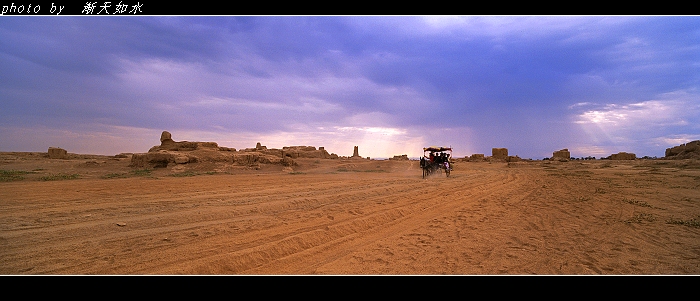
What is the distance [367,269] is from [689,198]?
42.9ft

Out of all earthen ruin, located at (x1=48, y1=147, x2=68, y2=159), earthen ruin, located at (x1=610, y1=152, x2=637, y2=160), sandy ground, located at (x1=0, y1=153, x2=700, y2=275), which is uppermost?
earthen ruin, located at (x1=610, y1=152, x2=637, y2=160)

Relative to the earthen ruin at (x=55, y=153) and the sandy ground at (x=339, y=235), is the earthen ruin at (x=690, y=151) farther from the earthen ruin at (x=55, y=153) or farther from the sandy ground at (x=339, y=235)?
the earthen ruin at (x=55, y=153)

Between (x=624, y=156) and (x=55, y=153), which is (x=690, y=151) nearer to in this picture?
(x=624, y=156)

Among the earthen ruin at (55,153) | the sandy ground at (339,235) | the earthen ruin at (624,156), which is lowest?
the sandy ground at (339,235)

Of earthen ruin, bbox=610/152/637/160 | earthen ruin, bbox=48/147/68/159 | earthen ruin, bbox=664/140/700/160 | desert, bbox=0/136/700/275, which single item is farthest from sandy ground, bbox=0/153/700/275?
earthen ruin, bbox=610/152/637/160

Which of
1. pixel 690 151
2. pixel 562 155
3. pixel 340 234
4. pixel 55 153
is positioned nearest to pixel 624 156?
pixel 562 155

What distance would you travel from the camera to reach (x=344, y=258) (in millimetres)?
5102

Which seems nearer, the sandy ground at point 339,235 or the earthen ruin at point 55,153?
the sandy ground at point 339,235

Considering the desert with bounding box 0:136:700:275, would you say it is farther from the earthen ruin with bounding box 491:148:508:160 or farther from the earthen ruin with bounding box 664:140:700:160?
the earthen ruin with bounding box 491:148:508:160

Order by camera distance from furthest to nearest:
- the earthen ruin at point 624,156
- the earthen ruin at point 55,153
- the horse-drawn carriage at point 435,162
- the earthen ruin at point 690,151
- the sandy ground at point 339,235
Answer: the earthen ruin at point 624,156 < the earthen ruin at point 55,153 < the earthen ruin at point 690,151 < the horse-drawn carriage at point 435,162 < the sandy ground at point 339,235

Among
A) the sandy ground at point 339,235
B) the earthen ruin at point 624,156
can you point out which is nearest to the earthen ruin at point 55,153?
the sandy ground at point 339,235

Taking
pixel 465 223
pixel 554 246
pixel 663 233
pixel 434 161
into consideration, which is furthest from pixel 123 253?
pixel 434 161

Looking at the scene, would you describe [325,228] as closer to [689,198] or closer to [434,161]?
[689,198]
